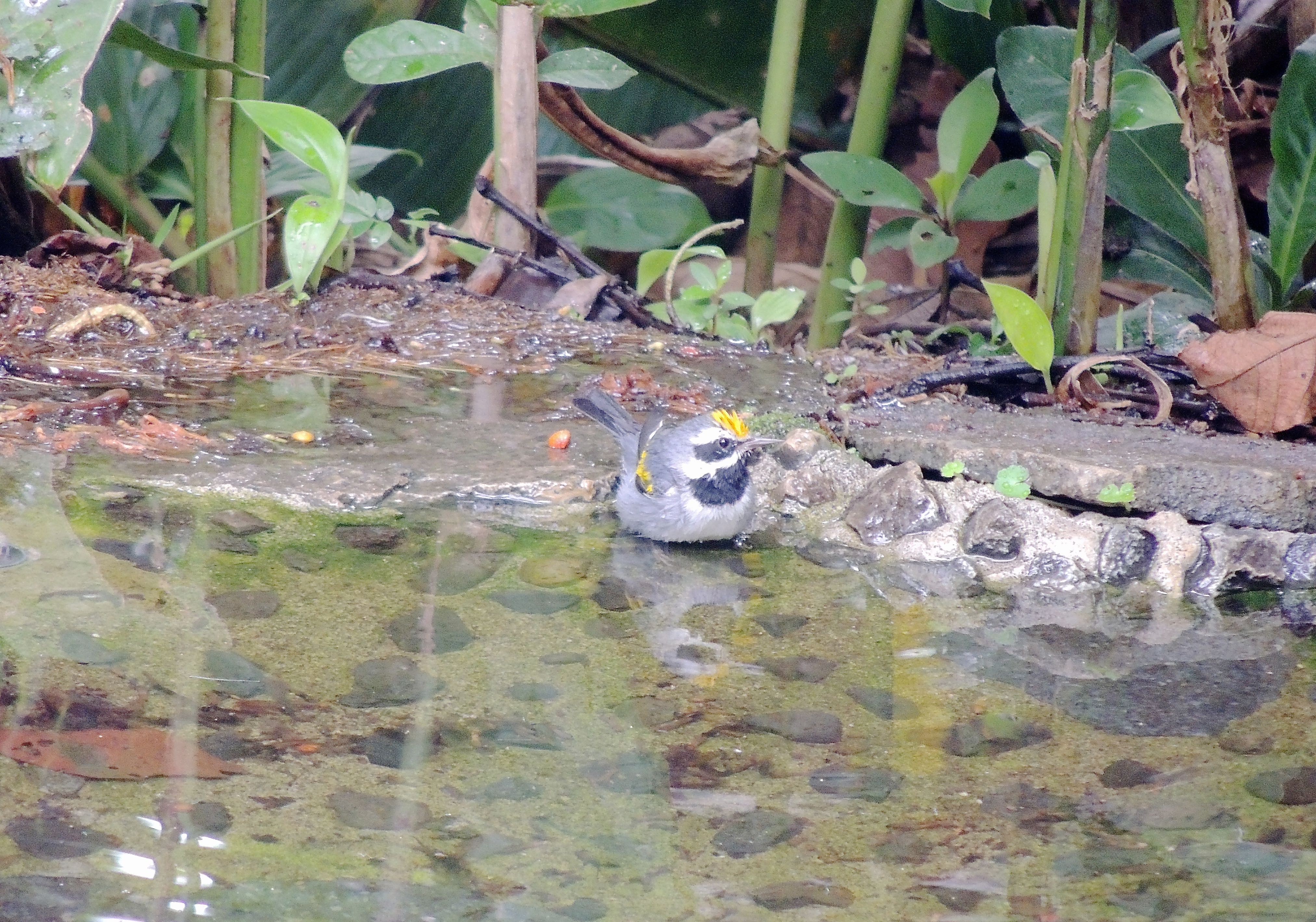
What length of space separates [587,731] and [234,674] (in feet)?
2.33

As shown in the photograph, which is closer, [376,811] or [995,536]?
[376,811]

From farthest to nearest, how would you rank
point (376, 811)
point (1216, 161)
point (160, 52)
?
1. point (160, 52)
2. point (1216, 161)
3. point (376, 811)

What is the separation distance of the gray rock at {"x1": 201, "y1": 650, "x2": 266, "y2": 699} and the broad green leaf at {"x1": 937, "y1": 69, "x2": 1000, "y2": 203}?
416 centimetres

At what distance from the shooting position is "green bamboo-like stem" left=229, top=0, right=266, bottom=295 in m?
5.00

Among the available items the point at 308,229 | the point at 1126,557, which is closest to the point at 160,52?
the point at 308,229

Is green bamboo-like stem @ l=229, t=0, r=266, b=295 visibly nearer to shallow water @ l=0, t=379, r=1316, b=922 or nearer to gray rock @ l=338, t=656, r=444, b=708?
shallow water @ l=0, t=379, r=1316, b=922

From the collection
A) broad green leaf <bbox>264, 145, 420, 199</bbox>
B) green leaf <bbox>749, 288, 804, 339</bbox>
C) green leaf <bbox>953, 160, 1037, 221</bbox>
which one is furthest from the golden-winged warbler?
broad green leaf <bbox>264, 145, 420, 199</bbox>

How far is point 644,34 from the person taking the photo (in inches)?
288

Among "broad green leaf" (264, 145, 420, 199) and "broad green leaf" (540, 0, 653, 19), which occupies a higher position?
"broad green leaf" (540, 0, 653, 19)

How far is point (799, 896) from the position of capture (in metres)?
1.83

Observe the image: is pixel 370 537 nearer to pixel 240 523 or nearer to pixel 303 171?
pixel 240 523

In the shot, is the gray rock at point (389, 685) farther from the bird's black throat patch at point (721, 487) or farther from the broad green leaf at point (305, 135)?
the broad green leaf at point (305, 135)

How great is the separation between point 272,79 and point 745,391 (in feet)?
12.3

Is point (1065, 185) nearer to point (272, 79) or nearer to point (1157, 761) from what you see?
point (1157, 761)
